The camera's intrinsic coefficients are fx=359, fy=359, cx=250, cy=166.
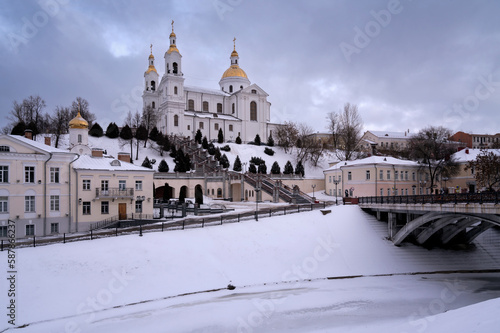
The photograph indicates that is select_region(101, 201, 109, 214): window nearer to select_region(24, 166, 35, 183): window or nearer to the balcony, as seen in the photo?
the balcony

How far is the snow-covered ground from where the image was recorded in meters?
17.1

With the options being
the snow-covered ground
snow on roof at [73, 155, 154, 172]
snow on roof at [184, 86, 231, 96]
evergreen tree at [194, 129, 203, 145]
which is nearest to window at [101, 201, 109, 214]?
snow on roof at [73, 155, 154, 172]

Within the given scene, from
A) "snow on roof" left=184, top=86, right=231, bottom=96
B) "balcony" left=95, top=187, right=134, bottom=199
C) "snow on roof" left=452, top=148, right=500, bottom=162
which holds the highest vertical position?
"snow on roof" left=184, top=86, right=231, bottom=96

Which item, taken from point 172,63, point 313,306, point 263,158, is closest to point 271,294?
point 313,306

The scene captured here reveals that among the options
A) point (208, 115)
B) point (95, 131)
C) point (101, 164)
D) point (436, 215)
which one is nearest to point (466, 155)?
point (436, 215)

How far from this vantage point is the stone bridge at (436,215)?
1993cm

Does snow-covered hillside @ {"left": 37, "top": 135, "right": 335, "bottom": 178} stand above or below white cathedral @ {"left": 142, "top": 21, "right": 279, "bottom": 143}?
below

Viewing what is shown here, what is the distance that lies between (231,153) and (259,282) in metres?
49.3

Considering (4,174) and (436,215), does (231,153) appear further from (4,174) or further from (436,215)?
(436,215)

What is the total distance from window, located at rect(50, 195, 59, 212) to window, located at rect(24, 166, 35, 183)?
2.05m

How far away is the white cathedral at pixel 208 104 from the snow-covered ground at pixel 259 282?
173 feet

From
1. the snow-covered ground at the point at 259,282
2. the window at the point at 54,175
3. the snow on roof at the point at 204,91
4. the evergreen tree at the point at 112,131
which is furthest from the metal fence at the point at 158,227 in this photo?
the snow on roof at the point at 204,91

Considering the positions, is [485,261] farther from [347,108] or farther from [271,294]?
[347,108]

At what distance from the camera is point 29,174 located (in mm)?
28438
